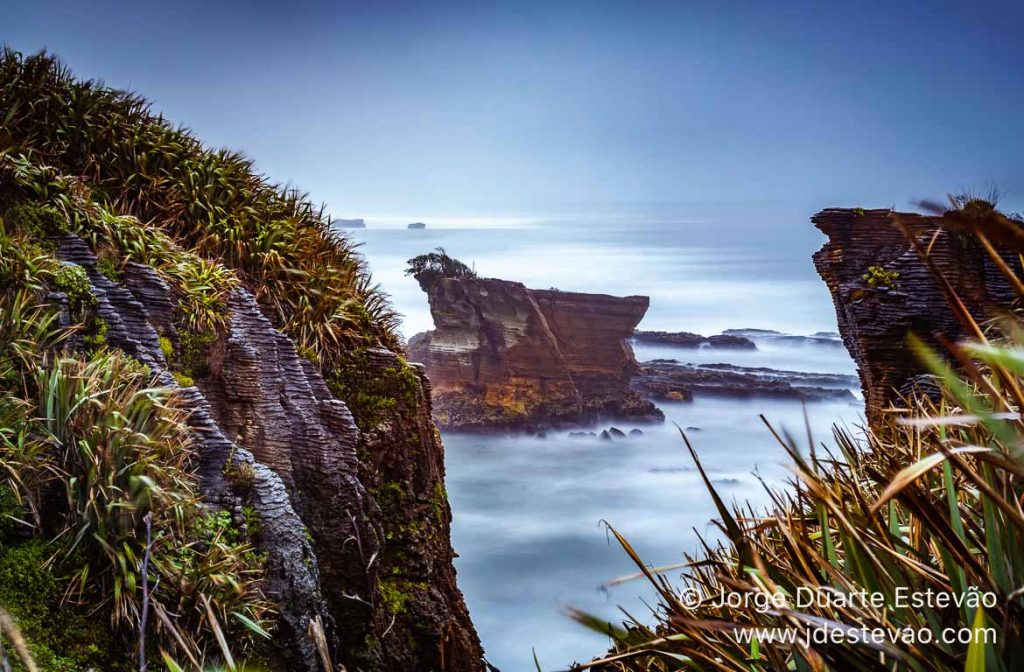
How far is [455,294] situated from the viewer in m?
22.2

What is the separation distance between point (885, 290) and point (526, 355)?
16.9 meters

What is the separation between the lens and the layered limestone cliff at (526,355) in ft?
76.0

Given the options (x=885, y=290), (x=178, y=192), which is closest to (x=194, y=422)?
(x=178, y=192)

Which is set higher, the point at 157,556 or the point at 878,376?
the point at 878,376

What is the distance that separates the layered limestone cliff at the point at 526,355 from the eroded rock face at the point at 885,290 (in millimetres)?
14576

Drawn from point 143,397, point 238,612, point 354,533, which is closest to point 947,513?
point 238,612

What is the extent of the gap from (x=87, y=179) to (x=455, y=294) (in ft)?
55.4

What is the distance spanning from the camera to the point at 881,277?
7656 mm

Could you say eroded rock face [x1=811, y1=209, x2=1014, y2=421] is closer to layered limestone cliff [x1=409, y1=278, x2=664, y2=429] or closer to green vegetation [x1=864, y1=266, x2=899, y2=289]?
green vegetation [x1=864, y1=266, x2=899, y2=289]

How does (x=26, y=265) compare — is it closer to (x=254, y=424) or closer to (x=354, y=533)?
(x=254, y=424)

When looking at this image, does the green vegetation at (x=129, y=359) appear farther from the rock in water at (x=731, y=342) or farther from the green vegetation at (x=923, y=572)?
the rock in water at (x=731, y=342)

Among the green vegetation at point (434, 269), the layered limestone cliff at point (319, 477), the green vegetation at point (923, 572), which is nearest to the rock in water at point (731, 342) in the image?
the green vegetation at point (434, 269)

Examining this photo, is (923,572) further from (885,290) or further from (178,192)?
(885,290)

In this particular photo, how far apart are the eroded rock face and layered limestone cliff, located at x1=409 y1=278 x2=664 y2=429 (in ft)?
47.8
